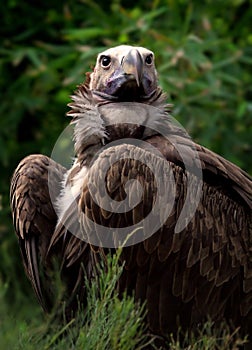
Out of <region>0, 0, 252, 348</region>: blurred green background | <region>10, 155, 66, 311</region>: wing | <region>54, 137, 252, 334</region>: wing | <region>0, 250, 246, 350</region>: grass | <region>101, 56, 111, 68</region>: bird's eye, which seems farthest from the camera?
<region>0, 0, 252, 348</region>: blurred green background

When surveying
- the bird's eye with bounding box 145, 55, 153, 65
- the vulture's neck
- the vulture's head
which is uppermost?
the bird's eye with bounding box 145, 55, 153, 65

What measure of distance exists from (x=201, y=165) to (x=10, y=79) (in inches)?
191

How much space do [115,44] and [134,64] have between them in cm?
345

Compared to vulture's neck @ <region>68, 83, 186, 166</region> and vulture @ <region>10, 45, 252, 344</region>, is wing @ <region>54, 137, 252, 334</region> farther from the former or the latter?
Result: vulture's neck @ <region>68, 83, 186, 166</region>

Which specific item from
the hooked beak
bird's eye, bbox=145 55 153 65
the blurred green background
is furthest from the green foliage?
the blurred green background

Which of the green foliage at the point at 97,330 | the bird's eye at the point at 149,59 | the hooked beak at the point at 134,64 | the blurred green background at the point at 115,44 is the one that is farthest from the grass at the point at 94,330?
the blurred green background at the point at 115,44

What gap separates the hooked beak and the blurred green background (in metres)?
3.14

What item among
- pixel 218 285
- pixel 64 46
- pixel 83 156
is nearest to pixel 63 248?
pixel 83 156

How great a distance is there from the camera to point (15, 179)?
515 cm

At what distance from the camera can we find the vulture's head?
4.91m

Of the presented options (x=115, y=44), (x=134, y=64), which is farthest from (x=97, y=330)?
(x=115, y=44)

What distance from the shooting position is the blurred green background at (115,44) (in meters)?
8.39

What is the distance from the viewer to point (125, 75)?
16.3 feet

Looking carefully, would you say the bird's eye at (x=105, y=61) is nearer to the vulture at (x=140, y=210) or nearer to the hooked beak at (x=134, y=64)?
the vulture at (x=140, y=210)
